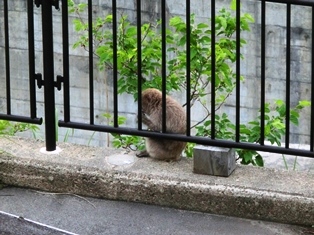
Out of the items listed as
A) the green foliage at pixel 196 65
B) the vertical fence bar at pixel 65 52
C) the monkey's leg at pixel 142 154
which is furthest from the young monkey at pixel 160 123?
the vertical fence bar at pixel 65 52

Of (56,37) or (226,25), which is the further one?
(56,37)

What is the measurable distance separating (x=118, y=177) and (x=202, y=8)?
10057 mm

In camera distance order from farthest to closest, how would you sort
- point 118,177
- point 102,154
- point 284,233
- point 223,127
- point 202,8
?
point 202,8
point 223,127
point 102,154
point 118,177
point 284,233

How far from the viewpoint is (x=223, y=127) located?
595 centimetres

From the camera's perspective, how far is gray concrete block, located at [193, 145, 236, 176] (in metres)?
4.96

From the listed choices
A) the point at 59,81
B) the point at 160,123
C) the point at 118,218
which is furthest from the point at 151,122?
the point at 118,218

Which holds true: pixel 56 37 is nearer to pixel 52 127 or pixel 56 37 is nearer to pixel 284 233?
pixel 52 127

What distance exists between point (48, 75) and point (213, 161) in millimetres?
1209

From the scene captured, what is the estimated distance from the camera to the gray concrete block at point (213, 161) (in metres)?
4.96

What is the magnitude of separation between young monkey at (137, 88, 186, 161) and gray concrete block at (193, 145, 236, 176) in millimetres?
324

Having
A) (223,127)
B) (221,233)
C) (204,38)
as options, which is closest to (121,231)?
(221,233)

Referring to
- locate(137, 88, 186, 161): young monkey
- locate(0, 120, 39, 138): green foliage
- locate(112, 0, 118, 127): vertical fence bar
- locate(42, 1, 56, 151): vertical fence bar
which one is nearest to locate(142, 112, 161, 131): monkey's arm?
locate(137, 88, 186, 161): young monkey

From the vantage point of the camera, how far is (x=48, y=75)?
5289 mm

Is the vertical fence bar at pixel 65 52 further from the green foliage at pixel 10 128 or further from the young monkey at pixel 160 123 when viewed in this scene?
the green foliage at pixel 10 128
